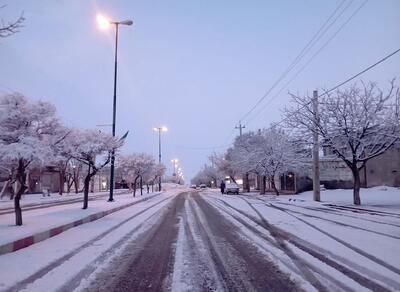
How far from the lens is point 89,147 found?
2406 cm

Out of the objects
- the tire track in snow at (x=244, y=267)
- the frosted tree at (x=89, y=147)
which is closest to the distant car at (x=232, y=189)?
the frosted tree at (x=89, y=147)

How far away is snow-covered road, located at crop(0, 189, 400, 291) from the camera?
7.08 m

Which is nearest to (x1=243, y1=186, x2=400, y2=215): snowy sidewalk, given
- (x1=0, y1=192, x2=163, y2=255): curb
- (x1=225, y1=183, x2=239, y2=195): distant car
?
(x1=0, y1=192, x2=163, y2=255): curb

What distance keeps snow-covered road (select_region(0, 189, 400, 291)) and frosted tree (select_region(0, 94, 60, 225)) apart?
2.97 meters

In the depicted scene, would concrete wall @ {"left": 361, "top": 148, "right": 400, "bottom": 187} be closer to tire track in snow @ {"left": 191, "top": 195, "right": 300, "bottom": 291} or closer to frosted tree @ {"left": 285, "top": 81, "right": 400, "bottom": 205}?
frosted tree @ {"left": 285, "top": 81, "right": 400, "bottom": 205}

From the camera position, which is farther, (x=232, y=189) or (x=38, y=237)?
(x=232, y=189)

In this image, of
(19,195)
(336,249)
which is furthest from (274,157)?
(336,249)

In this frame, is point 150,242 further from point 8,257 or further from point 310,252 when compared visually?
point 310,252

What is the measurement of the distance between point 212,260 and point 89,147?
16303 millimetres

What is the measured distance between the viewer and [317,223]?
16.4 m

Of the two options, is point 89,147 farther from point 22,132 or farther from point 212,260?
point 212,260

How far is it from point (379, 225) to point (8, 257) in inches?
468

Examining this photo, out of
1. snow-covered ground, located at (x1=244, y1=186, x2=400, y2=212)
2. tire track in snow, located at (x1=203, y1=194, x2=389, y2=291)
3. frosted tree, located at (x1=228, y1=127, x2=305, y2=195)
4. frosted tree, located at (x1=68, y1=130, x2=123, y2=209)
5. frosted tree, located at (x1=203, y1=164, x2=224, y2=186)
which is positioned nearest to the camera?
tire track in snow, located at (x1=203, y1=194, x2=389, y2=291)

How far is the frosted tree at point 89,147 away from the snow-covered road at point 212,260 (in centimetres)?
970
